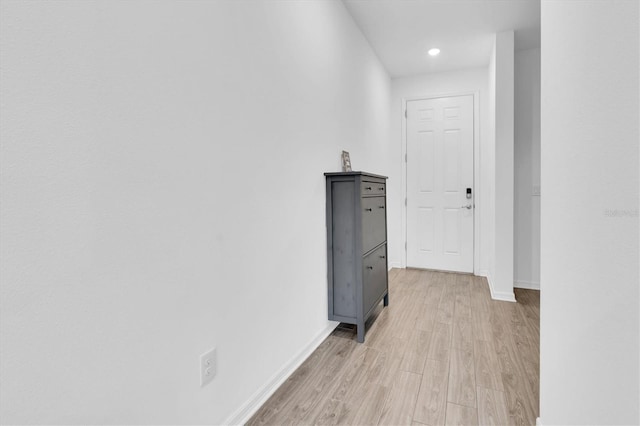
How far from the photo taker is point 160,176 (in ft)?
3.79

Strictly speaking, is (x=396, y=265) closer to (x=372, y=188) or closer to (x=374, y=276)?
(x=374, y=276)

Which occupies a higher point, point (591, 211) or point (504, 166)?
point (504, 166)

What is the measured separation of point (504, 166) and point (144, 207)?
11.4 feet

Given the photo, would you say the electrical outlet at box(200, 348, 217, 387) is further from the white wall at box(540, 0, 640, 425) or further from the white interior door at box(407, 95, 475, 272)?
the white interior door at box(407, 95, 475, 272)

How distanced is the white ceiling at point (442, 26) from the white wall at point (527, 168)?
0.28 metres

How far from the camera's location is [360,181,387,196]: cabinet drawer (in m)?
2.48

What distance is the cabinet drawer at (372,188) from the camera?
97.6 inches

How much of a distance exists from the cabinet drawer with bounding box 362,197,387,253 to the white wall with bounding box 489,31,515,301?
1333 mm

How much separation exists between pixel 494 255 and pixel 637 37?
326cm

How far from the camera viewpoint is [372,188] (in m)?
2.70

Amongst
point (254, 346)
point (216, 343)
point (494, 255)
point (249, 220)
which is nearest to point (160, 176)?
point (249, 220)

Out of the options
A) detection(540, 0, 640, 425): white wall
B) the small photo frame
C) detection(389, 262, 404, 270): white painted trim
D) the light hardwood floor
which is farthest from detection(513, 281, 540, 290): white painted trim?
detection(540, 0, 640, 425): white wall

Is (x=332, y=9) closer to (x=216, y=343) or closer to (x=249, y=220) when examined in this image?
(x=249, y=220)

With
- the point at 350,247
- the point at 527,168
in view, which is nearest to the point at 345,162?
the point at 350,247
